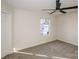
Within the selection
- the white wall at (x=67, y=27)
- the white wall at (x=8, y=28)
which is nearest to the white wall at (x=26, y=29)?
the white wall at (x=8, y=28)

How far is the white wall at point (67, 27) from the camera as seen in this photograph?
241 inches

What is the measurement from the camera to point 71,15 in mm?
6375

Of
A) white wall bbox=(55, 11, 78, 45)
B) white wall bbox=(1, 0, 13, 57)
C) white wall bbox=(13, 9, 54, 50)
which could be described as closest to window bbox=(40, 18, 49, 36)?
white wall bbox=(13, 9, 54, 50)

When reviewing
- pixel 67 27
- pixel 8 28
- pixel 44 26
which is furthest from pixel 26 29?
pixel 67 27

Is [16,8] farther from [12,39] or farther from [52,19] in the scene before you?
[52,19]

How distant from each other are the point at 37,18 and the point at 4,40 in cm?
272

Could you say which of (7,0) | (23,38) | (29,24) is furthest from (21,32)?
(7,0)

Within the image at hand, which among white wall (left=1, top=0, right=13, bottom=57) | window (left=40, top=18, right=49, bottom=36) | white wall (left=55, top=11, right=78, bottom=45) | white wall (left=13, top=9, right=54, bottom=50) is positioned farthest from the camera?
window (left=40, top=18, right=49, bottom=36)

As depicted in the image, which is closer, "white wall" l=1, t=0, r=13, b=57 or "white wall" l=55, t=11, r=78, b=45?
"white wall" l=1, t=0, r=13, b=57

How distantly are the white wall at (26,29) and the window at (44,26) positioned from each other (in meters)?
0.37

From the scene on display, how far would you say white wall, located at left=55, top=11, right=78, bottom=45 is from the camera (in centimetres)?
611

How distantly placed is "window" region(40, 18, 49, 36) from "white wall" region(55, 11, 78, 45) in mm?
1054

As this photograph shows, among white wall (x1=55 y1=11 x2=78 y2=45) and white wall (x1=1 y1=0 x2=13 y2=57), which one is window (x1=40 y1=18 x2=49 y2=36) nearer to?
white wall (x1=55 y1=11 x2=78 y2=45)

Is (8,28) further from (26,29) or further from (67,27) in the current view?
(67,27)
